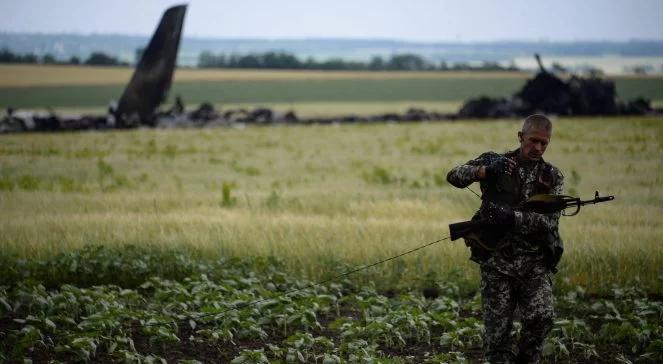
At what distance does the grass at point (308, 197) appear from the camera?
50.3ft

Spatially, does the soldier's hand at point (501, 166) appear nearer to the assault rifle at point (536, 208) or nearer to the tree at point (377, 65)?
the assault rifle at point (536, 208)

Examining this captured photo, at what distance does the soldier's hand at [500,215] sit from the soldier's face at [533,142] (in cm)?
47

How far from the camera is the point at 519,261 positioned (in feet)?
28.7

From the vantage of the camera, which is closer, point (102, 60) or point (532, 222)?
point (532, 222)

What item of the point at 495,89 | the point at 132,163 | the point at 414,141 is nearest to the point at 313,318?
the point at 132,163

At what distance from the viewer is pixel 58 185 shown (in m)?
25.2

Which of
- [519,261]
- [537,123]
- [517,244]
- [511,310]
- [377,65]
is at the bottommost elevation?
[377,65]

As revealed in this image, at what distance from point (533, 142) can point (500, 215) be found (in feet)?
2.08

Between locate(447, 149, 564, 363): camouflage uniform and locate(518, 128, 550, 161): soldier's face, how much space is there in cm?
14

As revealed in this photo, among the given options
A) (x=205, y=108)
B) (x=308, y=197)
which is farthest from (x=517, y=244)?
(x=205, y=108)

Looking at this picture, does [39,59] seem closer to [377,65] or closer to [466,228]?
[377,65]

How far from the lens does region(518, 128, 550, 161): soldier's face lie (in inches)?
340

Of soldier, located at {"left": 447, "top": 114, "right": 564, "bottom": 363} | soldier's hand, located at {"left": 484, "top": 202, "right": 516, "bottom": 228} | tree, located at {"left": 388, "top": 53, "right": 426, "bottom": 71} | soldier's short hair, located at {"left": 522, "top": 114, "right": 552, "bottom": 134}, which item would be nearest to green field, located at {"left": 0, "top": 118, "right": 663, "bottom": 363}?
soldier, located at {"left": 447, "top": 114, "right": 564, "bottom": 363}

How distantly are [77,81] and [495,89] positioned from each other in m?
35.1
